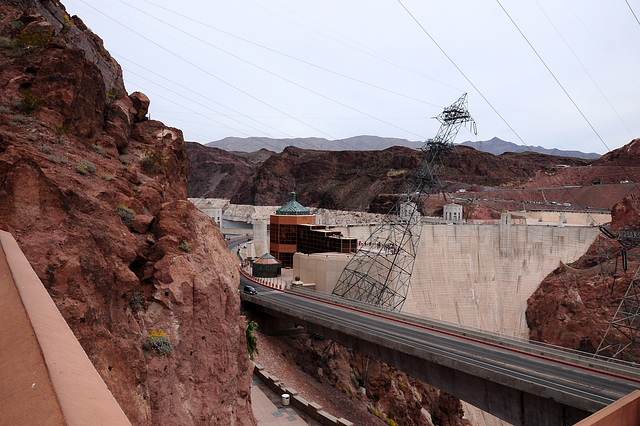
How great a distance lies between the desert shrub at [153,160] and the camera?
14.8 meters

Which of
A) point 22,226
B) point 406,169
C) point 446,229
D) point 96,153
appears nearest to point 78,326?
point 22,226

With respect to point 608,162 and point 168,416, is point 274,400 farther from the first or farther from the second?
point 608,162

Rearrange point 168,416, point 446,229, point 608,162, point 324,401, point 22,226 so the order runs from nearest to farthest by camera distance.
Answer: point 22,226
point 168,416
point 324,401
point 446,229
point 608,162

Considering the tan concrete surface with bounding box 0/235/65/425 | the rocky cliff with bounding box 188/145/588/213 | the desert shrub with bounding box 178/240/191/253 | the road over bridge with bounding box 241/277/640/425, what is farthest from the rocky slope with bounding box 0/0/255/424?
the rocky cliff with bounding box 188/145/588/213

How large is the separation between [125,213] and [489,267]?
58608mm

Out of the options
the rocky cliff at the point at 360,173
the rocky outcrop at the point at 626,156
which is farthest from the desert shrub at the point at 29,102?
the rocky outcrop at the point at 626,156

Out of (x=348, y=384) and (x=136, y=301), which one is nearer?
(x=136, y=301)

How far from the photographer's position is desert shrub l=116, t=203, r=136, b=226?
34.8 feet

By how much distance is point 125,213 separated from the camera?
10.7m

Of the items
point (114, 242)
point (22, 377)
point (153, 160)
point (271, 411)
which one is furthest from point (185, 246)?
point (271, 411)

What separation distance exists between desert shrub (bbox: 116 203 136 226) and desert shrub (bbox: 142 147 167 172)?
13.8ft

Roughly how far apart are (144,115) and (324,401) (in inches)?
703

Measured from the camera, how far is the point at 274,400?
20672mm

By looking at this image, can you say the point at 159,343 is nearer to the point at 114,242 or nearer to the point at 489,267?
the point at 114,242
